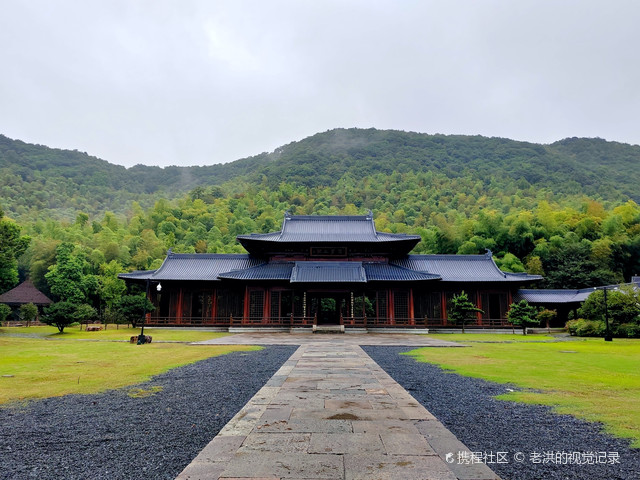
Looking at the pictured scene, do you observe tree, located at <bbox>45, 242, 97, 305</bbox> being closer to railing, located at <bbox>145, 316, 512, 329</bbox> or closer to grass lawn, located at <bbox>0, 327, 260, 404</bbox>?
railing, located at <bbox>145, 316, 512, 329</bbox>

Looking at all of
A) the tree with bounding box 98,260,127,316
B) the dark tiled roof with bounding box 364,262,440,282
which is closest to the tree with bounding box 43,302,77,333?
the tree with bounding box 98,260,127,316

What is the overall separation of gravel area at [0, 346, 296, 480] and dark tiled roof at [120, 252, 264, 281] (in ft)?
67.7

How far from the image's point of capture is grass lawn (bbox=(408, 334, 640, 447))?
515cm

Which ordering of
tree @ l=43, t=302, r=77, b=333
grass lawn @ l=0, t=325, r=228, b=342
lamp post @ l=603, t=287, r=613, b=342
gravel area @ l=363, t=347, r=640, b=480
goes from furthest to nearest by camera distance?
1. tree @ l=43, t=302, r=77, b=333
2. grass lawn @ l=0, t=325, r=228, b=342
3. lamp post @ l=603, t=287, r=613, b=342
4. gravel area @ l=363, t=347, r=640, b=480

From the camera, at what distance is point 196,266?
28.5 meters

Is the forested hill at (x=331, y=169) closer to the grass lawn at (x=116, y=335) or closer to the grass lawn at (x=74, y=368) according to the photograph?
the grass lawn at (x=116, y=335)

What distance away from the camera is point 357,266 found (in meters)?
25.7

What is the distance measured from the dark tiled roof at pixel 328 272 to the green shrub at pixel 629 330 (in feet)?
44.7

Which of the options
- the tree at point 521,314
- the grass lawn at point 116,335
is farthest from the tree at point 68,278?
the tree at point 521,314

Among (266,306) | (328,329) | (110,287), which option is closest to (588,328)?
(328,329)

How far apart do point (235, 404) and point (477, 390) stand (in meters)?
4.24

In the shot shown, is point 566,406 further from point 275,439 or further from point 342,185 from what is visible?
point 342,185

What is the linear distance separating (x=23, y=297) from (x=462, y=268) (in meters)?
40.5

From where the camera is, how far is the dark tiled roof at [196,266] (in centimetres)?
2698
